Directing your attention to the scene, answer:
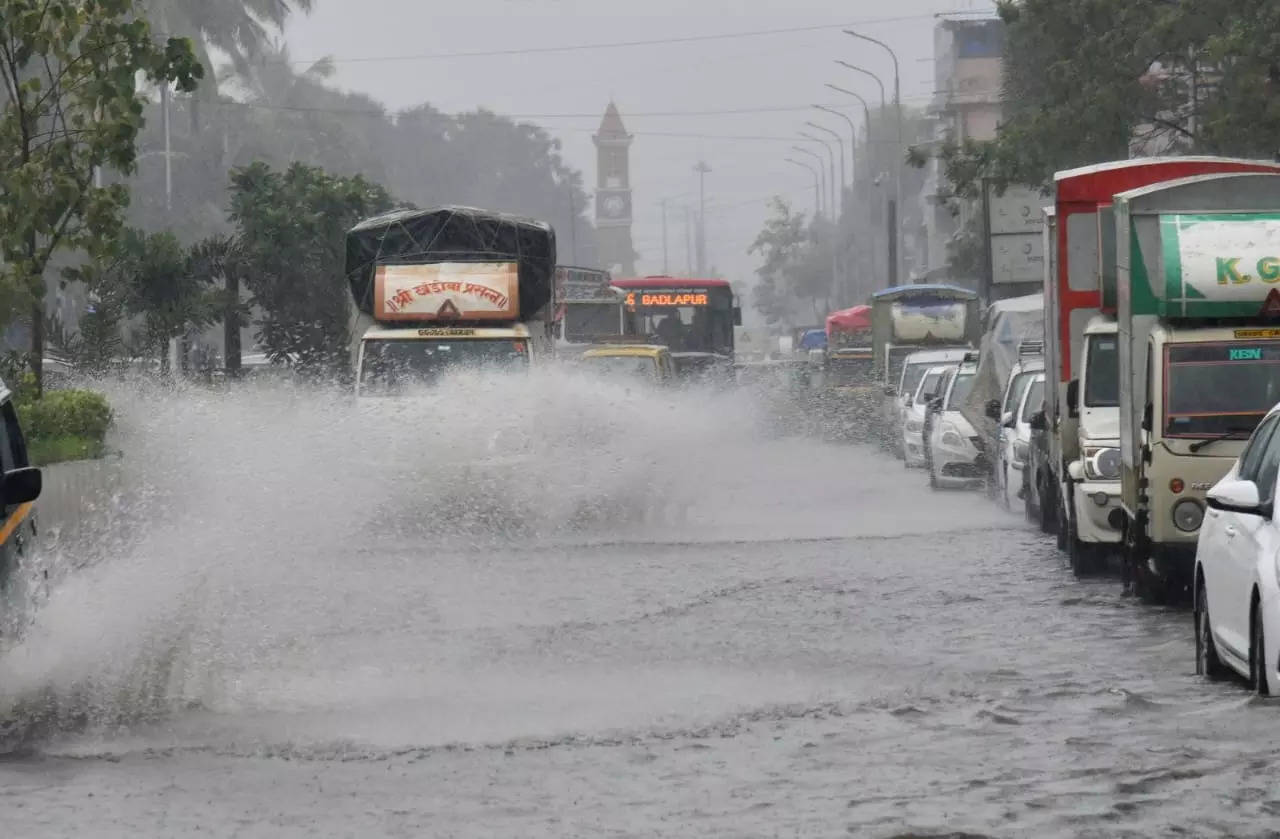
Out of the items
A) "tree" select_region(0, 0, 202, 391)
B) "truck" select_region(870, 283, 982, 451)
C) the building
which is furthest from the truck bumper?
the building

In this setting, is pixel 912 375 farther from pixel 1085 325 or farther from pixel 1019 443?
pixel 1085 325

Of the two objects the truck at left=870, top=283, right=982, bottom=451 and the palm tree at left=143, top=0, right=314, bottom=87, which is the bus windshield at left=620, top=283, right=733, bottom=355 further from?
the palm tree at left=143, top=0, right=314, bottom=87

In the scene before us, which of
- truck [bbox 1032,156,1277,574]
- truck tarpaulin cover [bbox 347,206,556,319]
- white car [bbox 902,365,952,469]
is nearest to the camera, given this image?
truck [bbox 1032,156,1277,574]

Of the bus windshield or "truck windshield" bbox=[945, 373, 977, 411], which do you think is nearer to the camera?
"truck windshield" bbox=[945, 373, 977, 411]

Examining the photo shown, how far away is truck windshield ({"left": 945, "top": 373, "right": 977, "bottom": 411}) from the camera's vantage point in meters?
30.5

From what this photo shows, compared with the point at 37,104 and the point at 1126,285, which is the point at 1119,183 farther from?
the point at 37,104

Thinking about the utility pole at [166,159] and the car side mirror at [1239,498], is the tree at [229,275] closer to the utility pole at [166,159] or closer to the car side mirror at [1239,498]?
the car side mirror at [1239,498]

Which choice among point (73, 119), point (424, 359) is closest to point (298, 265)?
point (424, 359)

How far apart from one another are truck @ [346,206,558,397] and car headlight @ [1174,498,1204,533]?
10.9 m

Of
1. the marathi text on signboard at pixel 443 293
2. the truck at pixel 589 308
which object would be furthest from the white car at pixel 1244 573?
the truck at pixel 589 308

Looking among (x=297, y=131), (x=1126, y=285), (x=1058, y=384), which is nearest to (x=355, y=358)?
(x=1058, y=384)

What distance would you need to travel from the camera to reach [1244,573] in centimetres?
1014

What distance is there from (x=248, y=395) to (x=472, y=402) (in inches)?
363

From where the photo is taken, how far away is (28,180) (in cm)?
2300
